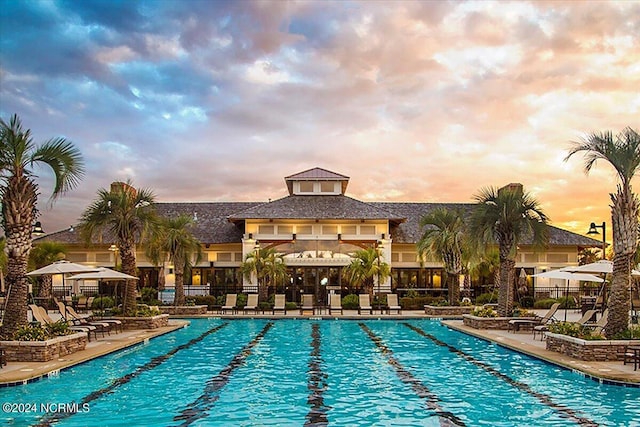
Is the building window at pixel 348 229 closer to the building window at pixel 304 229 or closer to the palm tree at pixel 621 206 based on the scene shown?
the building window at pixel 304 229

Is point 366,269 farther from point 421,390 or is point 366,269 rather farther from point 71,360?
point 421,390

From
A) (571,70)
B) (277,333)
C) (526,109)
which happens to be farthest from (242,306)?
(571,70)

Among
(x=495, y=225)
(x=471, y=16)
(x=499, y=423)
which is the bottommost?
(x=499, y=423)

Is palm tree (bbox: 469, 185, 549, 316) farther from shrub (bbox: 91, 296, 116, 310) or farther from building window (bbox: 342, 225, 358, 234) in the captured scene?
shrub (bbox: 91, 296, 116, 310)

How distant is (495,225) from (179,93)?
12.8 metres

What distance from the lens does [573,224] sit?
43.3 metres

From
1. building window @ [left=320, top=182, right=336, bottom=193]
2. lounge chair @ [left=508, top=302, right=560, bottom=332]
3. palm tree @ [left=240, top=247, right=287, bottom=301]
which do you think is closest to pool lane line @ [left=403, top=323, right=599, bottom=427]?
lounge chair @ [left=508, top=302, right=560, bottom=332]

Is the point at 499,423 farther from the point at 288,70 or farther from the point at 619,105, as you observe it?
the point at 288,70

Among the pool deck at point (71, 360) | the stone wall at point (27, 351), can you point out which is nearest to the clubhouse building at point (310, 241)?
the pool deck at point (71, 360)

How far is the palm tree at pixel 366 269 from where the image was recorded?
3359 cm

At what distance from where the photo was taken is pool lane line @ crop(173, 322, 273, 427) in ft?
32.3

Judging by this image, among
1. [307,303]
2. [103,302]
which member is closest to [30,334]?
[307,303]

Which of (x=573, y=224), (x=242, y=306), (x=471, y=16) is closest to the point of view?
(x=471, y=16)

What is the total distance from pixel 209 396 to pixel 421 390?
3.93 metres
